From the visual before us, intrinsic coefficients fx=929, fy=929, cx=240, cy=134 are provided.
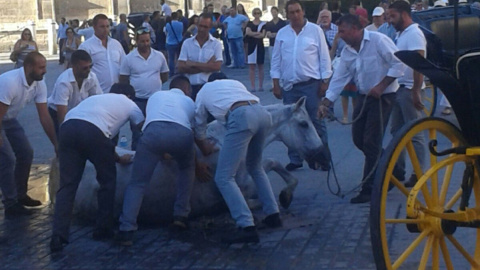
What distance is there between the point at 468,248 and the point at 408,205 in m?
1.73

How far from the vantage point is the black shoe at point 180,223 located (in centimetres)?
833

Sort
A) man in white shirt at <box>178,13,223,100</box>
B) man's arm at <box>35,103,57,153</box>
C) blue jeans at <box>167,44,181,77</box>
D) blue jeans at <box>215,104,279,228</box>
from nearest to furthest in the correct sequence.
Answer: blue jeans at <box>215,104,279,228</box> → man's arm at <box>35,103,57,153</box> → man in white shirt at <box>178,13,223,100</box> → blue jeans at <box>167,44,181,77</box>

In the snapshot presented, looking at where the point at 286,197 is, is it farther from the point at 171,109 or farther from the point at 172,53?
the point at 172,53

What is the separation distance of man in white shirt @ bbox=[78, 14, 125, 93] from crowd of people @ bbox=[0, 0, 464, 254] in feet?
0.04

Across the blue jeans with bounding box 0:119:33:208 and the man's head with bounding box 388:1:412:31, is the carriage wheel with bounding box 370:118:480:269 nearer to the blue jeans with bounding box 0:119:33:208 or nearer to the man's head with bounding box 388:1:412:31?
the man's head with bounding box 388:1:412:31

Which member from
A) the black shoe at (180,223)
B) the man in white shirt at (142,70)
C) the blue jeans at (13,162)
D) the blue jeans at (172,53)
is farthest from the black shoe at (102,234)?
the blue jeans at (172,53)

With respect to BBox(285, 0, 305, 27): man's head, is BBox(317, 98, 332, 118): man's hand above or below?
below

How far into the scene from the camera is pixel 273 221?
27.1 feet

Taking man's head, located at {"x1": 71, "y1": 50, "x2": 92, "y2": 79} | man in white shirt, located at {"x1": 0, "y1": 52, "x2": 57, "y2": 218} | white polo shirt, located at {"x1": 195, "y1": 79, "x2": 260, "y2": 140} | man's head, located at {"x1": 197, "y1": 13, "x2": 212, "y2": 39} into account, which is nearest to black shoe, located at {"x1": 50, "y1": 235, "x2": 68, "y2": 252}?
white polo shirt, located at {"x1": 195, "y1": 79, "x2": 260, "y2": 140}

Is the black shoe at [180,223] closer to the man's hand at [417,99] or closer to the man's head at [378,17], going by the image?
the man's hand at [417,99]

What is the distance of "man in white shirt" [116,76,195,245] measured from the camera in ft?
25.6

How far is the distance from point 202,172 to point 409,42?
2716 millimetres

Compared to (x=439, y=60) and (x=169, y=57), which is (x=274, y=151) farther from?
(x=169, y=57)

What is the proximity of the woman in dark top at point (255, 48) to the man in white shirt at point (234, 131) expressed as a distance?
12.0m
